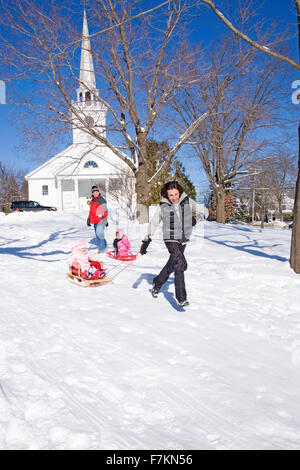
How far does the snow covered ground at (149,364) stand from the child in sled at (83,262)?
434mm

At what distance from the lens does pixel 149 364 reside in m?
3.49

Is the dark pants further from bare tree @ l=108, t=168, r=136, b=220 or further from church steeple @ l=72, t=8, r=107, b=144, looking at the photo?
bare tree @ l=108, t=168, r=136, b=220

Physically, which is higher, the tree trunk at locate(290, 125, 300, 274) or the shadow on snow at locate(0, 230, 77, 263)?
the tree trunk at locate(290, 125, 300, 274)

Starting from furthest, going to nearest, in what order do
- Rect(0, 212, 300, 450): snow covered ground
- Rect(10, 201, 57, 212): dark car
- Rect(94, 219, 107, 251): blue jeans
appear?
Rect(10, 201, 57, 212): dark car → Rect(94, 219, 107, 251): blue jeans → Rect(0, 212, 300, 450): snow covered ground

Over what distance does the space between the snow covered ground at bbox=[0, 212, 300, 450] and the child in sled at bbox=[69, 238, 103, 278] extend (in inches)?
17.1

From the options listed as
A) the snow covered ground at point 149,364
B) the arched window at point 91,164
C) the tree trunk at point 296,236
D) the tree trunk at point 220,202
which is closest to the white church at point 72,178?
the arched window at point 91,164

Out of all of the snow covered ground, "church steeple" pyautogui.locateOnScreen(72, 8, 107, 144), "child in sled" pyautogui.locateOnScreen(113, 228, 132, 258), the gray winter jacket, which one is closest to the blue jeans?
"child in sled" pyautogui.locateOnScreen(113, 228, 132, 258)

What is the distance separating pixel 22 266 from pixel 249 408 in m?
7.08

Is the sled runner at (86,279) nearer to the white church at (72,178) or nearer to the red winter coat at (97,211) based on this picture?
the red winter coat at (97,211)

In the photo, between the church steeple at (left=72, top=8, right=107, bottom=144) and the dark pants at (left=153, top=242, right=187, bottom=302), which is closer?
the dark pants at (left=153, top=242, right=187, bottom=302)

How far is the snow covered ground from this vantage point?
2.42 m

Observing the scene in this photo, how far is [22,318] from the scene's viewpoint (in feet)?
15.8
